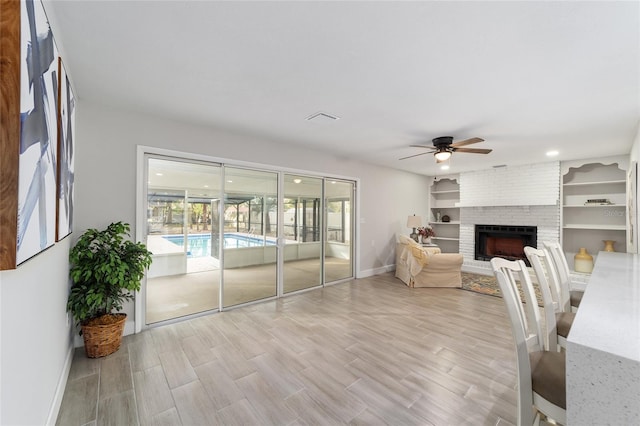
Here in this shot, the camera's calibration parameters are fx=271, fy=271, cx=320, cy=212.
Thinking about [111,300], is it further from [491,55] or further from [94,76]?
[491,55]

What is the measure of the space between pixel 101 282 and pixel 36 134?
76.9 inches

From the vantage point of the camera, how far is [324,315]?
3773 millimetres

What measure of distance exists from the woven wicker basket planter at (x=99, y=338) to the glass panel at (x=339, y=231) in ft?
11.6

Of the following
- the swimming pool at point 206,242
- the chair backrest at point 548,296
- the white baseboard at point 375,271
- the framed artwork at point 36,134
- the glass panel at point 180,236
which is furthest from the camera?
the white baseboard at point 375,271

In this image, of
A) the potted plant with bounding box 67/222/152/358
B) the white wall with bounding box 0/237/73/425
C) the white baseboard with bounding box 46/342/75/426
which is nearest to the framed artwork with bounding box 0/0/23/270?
the white wall with bounding box 0/237/73/425

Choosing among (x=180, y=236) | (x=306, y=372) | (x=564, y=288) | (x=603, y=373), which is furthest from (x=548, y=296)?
(x=180, y=236)

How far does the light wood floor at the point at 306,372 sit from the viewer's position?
1.92 m

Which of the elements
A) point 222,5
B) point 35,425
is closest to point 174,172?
point 222,5

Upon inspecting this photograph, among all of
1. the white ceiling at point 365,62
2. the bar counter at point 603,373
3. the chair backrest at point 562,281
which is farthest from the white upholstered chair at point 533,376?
the white ceiling at point 365,62

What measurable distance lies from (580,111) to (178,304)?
562cm

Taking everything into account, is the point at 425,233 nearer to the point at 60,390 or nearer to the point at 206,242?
the point at 206,242

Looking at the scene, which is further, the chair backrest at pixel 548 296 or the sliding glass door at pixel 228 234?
the sliding glass door at pixel 228 234

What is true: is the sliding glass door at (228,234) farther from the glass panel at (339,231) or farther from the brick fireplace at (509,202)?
the brick fireplace at (509,202)

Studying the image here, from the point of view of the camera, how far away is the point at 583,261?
5430mm
